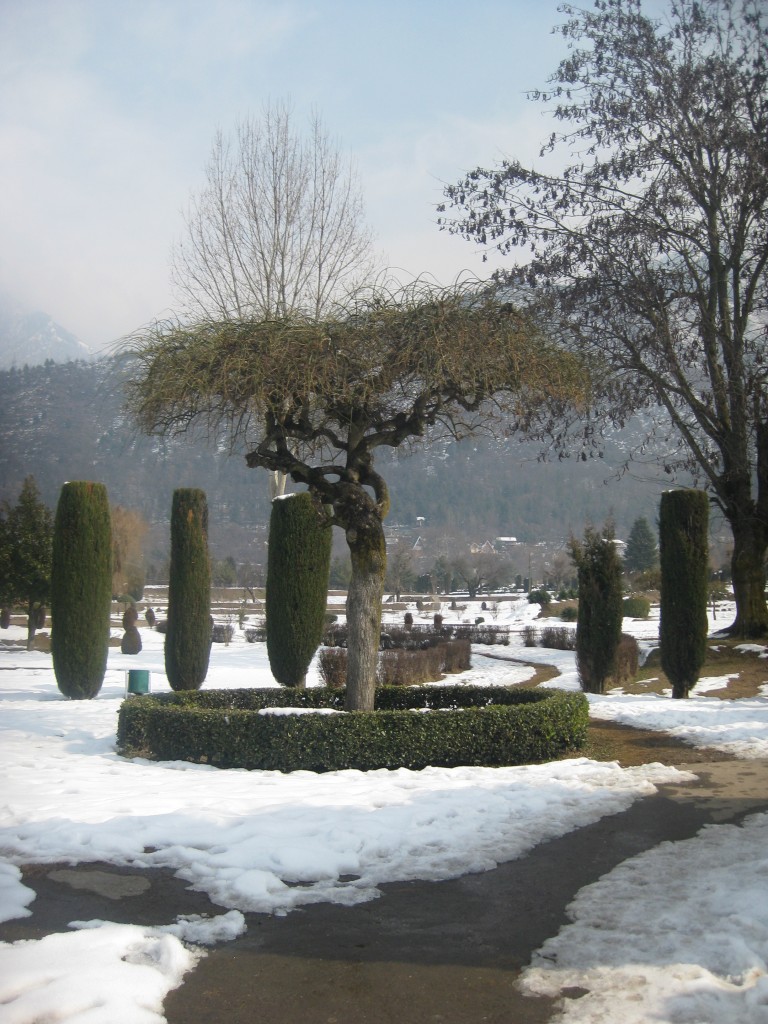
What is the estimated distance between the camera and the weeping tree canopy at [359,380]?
927 cm

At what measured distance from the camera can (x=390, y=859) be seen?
570 cm

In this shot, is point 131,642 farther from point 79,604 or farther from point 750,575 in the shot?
point 750,575

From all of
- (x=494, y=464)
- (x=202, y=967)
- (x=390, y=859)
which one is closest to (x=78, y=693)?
(x=390, y=859)

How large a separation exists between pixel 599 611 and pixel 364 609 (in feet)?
24.3

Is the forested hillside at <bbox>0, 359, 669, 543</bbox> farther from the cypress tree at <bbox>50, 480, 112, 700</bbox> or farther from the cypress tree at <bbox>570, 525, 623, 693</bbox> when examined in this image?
the cypress tree at <bbox>570, 525, 623, 693</bbox>

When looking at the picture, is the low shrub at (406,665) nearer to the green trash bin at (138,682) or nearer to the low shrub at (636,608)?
the green trash bin at (138,682)

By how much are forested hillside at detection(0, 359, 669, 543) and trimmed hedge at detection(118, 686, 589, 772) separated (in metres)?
3.38

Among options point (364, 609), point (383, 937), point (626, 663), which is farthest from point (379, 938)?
point (626, 663)

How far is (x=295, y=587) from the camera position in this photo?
15.6m

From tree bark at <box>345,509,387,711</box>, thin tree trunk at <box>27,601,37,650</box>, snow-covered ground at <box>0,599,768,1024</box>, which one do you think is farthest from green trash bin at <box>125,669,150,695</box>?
thin tree trunk at <box>27,601,37,650</box>

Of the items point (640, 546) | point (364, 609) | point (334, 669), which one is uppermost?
point (640, 546)

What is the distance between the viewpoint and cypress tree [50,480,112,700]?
1577 cm

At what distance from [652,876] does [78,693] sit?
12874 millimetres

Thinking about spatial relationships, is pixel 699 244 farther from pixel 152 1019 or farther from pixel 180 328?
pixel 152 1019
